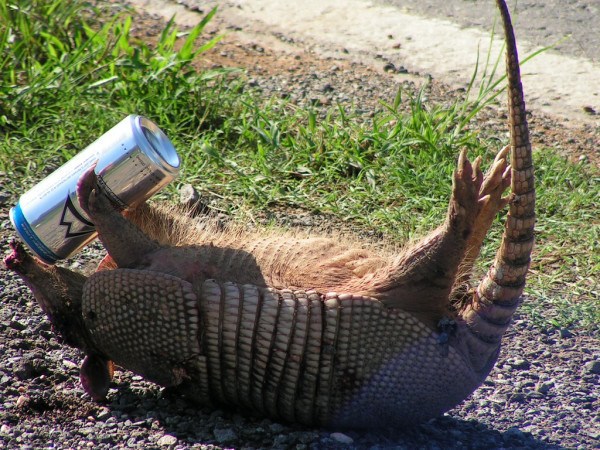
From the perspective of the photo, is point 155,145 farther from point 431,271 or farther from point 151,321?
point 431,271

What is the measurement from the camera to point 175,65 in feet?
18.0

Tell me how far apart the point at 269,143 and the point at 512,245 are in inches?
95.6

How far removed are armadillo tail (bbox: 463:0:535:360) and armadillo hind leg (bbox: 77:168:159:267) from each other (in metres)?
1.15

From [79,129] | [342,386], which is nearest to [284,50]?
[79,129]

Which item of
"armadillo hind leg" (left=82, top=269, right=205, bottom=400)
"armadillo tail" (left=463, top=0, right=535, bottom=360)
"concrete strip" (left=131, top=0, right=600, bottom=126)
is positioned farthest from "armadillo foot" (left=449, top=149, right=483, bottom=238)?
"concrete strip" (left=131, top=0, right=600, bottom=126)

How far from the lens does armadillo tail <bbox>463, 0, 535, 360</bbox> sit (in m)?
2.81

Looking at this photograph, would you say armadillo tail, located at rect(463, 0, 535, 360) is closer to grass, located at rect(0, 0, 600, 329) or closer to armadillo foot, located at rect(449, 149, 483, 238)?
armadillo foot, located at rect(449, 149, 483, 238)

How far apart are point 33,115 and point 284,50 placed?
2010 millimetres

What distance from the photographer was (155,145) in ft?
10.7

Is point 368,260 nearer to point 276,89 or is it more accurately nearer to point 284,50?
point 276,89

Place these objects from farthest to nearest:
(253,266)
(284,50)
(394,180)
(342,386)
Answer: (284,50), (394,180), (253,266), (342,386)

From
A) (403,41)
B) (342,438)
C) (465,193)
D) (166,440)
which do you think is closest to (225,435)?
(166,440)

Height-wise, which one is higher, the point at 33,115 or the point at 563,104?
the point at 563,104

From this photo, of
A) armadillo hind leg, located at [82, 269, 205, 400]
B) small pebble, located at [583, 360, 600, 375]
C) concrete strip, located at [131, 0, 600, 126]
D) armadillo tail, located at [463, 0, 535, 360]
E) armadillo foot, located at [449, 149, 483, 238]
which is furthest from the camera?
concrete strip, located at [131, 0, 600, 126]
